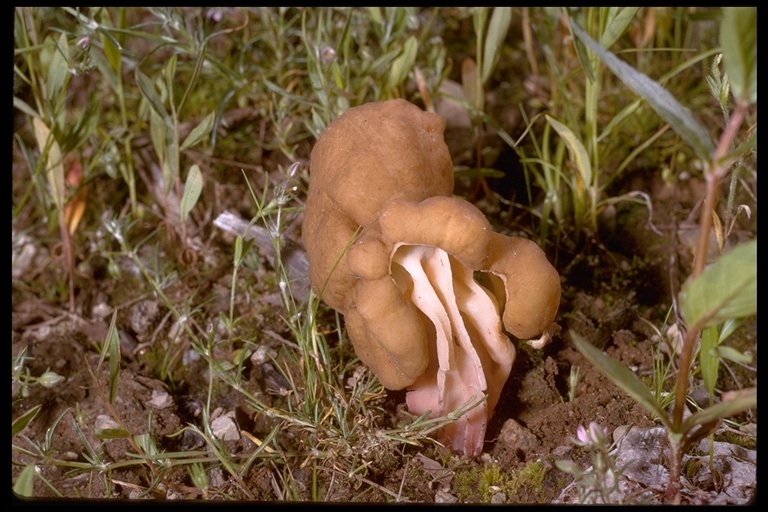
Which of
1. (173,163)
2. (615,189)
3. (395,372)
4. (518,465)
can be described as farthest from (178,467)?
(615,189)

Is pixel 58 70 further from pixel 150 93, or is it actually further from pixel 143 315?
pixel 143 315

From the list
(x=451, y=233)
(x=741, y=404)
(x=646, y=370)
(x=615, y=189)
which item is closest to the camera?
(x=741, y=404)

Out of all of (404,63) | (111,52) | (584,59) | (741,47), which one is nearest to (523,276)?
(741,47)

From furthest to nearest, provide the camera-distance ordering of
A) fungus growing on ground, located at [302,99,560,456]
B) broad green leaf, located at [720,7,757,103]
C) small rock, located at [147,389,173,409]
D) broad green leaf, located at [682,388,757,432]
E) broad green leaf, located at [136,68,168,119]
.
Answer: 1. broad green leaf, located at [136,68,168,119]
2. small rock, located at [147,389,173,409]
3. fungus growing on ground, located at [302,99,560,456]
4. broad green leaf, located at [682,388,757,432]
5. broad green leaf, located at [720,7,757,103]

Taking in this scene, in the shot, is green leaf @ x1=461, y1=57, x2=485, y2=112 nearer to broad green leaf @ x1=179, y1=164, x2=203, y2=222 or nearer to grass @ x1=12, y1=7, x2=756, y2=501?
grass @ x1=12, y1=7, x2=756, y2=501

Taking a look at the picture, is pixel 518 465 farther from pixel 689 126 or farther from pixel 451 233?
pixel 689 126

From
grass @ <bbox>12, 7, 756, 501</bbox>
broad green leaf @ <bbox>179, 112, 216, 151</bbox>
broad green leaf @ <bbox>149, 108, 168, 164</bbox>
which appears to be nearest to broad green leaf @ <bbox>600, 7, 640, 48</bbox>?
grass @ <bbox>12, 7, 756, 501</bbox>
